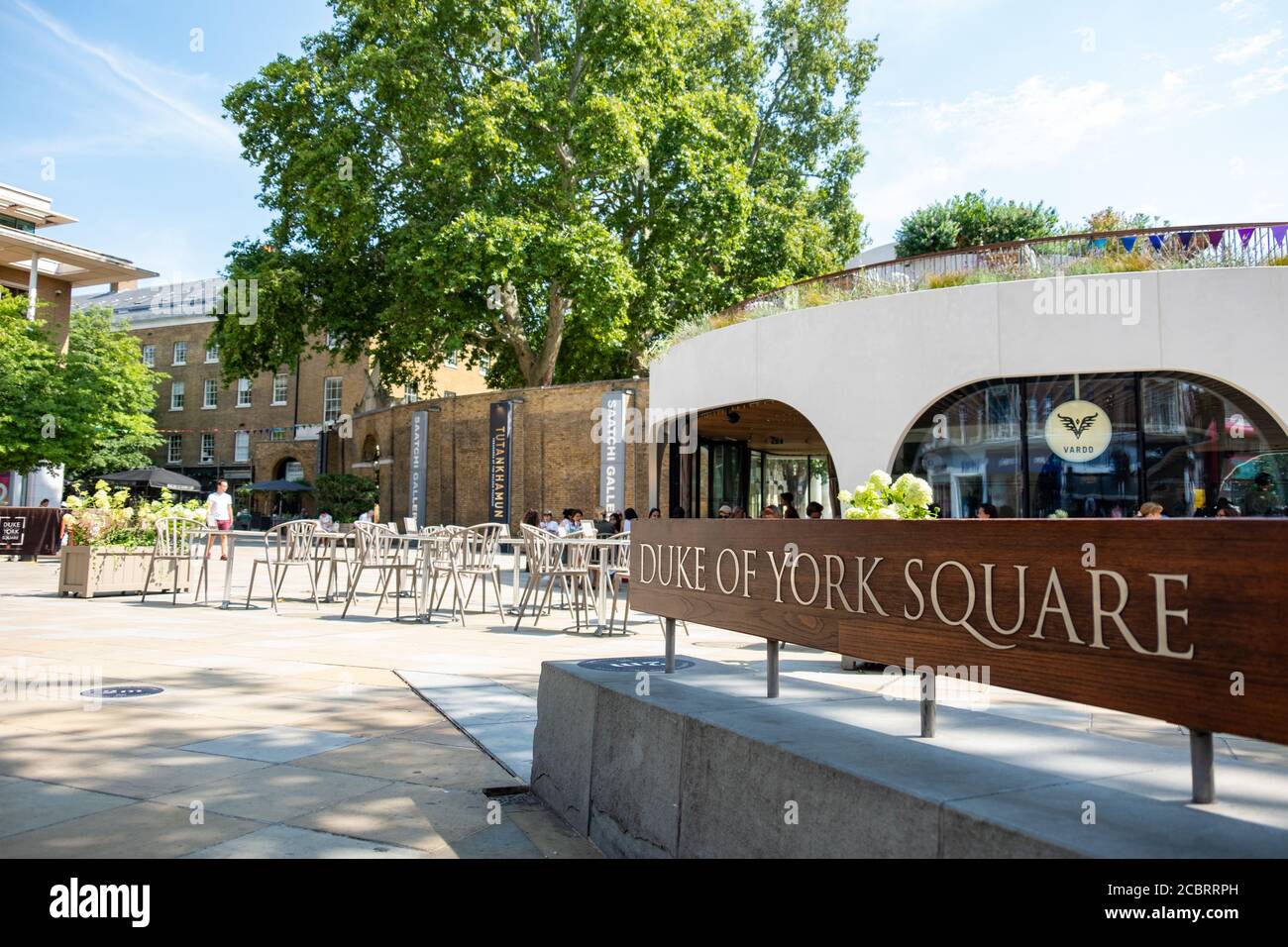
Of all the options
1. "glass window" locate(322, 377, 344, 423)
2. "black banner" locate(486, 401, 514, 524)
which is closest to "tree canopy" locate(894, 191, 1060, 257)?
"black banner" locate(486, 401, 514, 524)

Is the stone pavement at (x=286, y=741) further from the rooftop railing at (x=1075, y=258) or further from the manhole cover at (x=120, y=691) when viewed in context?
the rooftop railing at (x=1075, y=258)

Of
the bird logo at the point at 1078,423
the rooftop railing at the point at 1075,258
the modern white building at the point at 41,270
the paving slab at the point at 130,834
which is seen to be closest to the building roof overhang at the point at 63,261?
the modern white building at the point at 41,270

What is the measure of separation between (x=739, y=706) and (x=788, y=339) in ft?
39.3

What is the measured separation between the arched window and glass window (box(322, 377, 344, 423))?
35382 mm

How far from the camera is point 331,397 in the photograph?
44.2m

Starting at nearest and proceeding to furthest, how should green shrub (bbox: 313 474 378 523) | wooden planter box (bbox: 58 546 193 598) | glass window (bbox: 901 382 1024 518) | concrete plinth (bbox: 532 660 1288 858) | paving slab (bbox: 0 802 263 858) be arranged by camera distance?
concrete plinth (bbox: 532 660 1288 858), paving slab (bbox: 0 802 263 858), wooden planter box (bbox: 58 546 193 598), glass window (bbox: 901 382 1024 518), green shrub (bbox: 313 474 378 523)

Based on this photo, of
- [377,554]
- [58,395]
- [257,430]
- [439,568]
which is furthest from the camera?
[257,430]

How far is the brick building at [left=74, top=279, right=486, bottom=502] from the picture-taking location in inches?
1730

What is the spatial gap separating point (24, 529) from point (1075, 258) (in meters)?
25.5

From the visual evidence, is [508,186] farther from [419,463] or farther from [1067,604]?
[1067,604]

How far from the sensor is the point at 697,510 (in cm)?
2048

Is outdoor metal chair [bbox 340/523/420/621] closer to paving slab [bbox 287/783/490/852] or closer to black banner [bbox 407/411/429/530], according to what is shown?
paving slab [bbox 287/783/490/852]

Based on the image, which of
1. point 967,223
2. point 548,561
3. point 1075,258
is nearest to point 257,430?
point 967,223
